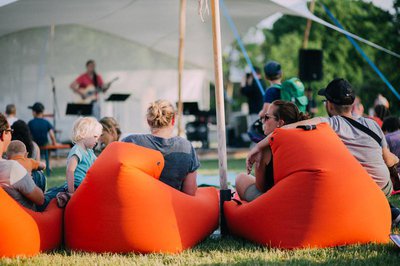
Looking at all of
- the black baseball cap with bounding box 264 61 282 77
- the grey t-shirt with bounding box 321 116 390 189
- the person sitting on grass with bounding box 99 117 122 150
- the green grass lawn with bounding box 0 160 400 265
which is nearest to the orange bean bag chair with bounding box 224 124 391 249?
the green grass lawn with bounding box 0 160 400 265

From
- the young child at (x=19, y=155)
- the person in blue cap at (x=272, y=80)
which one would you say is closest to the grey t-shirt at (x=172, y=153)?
the young child at (x=19, y=155)

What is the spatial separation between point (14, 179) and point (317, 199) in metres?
1.72

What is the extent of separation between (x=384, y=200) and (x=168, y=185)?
1289 millimetres

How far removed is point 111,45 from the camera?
1470 centimetres

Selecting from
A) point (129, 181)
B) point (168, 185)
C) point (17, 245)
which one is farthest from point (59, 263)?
point (168, 185)

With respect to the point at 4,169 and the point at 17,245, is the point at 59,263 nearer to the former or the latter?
the point at 17,245

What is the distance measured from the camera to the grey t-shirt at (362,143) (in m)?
4.21

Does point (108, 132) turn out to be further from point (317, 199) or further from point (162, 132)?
point (317, 199)

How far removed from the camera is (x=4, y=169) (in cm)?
372

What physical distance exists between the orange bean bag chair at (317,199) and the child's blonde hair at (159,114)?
67 centimetres

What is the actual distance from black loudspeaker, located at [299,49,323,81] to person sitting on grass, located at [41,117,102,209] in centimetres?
1044

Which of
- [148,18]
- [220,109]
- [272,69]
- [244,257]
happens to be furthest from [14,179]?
[148,18]

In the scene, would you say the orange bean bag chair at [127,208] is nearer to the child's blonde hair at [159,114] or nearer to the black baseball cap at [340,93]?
the child's blonde hair at [159,114]

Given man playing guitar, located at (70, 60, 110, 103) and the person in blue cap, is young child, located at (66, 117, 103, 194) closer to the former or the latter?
the person in blue cap
